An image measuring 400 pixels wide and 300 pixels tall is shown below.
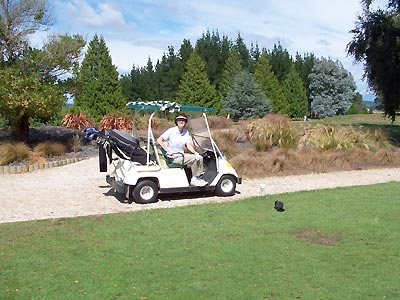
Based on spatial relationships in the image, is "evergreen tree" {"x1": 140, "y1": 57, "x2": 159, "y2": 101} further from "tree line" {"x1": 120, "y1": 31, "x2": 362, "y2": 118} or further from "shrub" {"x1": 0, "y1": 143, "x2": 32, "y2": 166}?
"shrub" {"x1": 0, "y1": 143, "x2": 32, "y2": 166}

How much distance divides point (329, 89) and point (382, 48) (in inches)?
1312

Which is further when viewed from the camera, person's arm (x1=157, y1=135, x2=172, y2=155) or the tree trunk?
the tree trunk

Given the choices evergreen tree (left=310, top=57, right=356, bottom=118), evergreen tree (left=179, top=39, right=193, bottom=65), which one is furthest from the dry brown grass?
evergreen tree (left=310, top=57, right=356, bottom=118)

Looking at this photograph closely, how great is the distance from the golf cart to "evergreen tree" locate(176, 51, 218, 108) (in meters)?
24.6

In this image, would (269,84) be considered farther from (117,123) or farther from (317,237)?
(317,237)

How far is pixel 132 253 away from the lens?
565 centimetres

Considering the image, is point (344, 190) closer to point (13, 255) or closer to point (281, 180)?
point (281, 180)

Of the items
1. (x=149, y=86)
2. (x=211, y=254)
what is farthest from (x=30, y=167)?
(x=149, y=86)

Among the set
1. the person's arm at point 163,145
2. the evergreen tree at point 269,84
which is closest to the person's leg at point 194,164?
the person's arm at point 163,145

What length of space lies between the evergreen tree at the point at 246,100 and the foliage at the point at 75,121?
13134 mm

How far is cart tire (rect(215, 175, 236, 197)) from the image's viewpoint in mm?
9273

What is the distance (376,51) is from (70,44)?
999 cm

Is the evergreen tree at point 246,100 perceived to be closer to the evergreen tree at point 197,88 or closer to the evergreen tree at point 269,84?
the evergreen tree at point 197,88

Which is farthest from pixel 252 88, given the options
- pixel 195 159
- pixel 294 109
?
pixel 195 159
